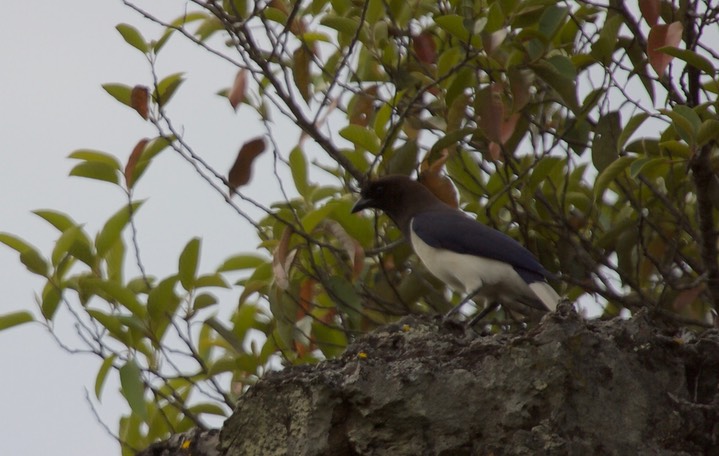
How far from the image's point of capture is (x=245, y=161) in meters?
6.30

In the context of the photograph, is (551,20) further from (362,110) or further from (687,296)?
(687,296)

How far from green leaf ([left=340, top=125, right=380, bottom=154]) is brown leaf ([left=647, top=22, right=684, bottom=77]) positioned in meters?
1.44

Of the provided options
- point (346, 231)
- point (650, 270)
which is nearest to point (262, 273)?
point (346, 231)

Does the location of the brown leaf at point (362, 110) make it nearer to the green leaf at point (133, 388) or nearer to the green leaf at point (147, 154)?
the green leaf at point (147, 154)

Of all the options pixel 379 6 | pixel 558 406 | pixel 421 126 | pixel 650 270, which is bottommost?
pixel 558 406

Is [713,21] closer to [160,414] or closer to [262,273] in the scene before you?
[262,273]

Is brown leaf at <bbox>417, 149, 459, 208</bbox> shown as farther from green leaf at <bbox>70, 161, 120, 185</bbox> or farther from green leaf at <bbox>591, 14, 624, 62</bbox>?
green leaf at <bbox>70, 161, 120, 185</bbox>

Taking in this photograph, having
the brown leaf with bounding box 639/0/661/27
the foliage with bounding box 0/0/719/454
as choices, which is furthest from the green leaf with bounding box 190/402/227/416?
the brown leaf with bounding box 639/0/661/27

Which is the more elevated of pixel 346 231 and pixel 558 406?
pixel 346 231

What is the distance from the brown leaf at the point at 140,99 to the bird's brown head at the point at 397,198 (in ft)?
4.06

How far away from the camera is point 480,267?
7207mm

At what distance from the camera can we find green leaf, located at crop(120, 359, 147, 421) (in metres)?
5.82

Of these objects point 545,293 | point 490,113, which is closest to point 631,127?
point 490,113

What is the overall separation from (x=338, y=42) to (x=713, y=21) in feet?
6.57
